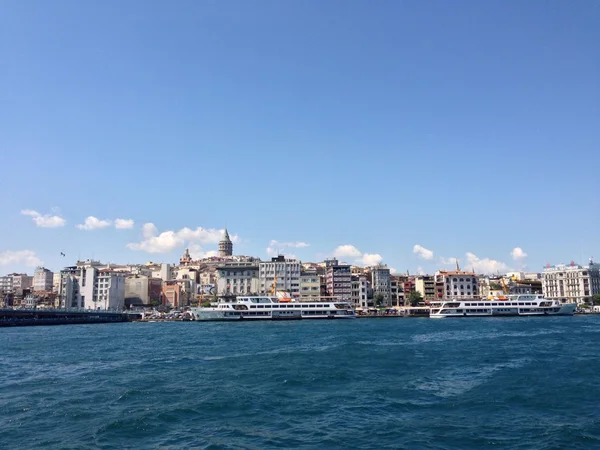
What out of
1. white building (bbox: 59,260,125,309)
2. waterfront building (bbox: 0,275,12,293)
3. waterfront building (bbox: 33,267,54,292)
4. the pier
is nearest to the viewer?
the pier

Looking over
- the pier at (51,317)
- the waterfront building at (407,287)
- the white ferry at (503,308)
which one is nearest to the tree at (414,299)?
the waterfront building at (407,287)

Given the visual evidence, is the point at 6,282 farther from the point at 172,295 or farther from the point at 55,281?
the point at 172,295

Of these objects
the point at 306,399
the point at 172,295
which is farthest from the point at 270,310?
the point at 306,399

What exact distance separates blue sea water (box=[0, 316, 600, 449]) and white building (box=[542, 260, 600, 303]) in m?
99.8

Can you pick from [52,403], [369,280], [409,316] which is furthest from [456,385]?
[369,280]

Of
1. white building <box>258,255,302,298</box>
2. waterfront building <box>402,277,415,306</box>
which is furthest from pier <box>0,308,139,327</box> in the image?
waterfront building <box>402,277,415,306</box>

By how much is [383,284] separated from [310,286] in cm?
1949

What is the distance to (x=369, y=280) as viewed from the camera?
136375 millimetres

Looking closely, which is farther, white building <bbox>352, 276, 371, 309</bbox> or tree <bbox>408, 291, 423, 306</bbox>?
white building <bbox>352, 276, 371, 309</bbox>

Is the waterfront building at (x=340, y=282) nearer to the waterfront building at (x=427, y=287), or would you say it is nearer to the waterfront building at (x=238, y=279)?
the waterfront building at (x=238, y=279)

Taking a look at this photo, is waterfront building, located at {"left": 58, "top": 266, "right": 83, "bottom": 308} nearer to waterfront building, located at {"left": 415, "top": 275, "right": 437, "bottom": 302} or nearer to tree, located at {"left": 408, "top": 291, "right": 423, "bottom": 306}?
tree, located at {"left": 408, "top": 291, "right": 423, "bottom": 306}

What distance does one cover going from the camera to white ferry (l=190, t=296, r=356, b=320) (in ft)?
315

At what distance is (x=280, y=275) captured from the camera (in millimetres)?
125500

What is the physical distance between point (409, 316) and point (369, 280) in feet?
91.9
